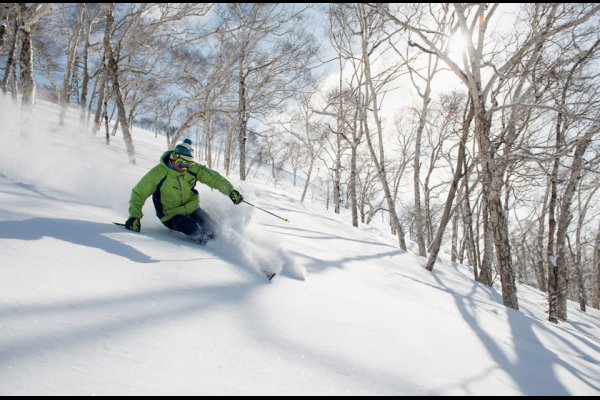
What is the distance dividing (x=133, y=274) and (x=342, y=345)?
1456 millimetres

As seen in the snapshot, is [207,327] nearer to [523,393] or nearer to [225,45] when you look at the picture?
[523,393]

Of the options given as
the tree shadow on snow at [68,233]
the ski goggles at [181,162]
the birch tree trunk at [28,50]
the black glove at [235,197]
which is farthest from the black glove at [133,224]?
the birch tree trunk at [28,50]

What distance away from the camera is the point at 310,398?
1.26 m

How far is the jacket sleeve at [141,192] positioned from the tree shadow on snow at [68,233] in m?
0.44

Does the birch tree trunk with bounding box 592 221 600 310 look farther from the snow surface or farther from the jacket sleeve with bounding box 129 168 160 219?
the jacket sleeve with bounding box 129 168 160 219

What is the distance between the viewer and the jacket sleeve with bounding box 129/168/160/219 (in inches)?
117

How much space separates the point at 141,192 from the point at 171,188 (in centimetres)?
31

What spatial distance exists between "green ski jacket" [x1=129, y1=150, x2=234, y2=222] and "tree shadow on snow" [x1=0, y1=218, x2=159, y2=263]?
0.61 meters

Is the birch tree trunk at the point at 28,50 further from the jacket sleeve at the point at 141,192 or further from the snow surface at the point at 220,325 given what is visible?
the jacket sleeve at the point at 141,192

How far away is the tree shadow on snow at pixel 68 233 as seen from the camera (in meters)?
2.05

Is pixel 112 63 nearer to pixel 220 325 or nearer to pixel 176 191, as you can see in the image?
pixel 176 191

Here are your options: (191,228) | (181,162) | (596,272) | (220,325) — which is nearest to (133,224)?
(191,228)

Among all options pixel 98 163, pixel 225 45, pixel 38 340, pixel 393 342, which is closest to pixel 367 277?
pixel 393 342

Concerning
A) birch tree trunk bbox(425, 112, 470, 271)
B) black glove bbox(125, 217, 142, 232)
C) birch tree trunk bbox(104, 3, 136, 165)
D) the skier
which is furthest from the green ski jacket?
birch tree trunk bbox(104, 3, 136, 165)
